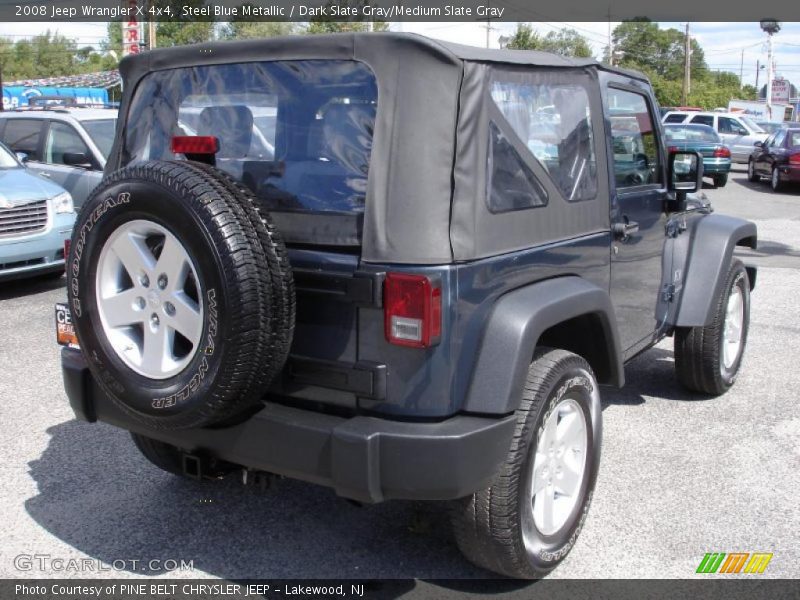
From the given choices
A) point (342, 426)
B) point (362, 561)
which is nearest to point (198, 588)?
point (362, 561)

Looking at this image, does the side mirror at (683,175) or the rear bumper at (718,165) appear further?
the rear bumper at (718,165)

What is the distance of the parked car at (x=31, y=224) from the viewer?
7.88 m

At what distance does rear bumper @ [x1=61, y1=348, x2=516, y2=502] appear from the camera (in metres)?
2.73

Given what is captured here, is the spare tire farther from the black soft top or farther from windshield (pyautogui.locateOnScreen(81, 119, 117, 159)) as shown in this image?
windshield (pyautogui.locateOnScreen(81, 119, 117, 159))

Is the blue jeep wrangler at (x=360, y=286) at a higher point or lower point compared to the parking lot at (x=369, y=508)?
higher

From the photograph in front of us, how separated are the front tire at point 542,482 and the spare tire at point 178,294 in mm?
872

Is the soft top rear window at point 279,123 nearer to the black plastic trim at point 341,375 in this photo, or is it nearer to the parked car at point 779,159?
the black plastic trim at point 341,375

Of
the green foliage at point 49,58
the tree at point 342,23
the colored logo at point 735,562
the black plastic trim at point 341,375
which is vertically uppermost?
the green foliage at point 49,58

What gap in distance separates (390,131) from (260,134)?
0.68 metres

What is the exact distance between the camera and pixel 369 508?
390 cm

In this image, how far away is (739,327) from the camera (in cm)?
552

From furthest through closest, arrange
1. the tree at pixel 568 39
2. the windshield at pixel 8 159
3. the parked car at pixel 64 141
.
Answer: the tree at pixel 568 39
the parked car at pixel 64 141
the windshield at pixel 8 159

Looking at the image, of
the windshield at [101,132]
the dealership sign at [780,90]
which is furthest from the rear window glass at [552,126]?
the dealership sign at [780,90]

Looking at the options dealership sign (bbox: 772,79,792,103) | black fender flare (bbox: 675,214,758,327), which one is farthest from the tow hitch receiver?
dealership sign (bbox: 772,79,792,103)
